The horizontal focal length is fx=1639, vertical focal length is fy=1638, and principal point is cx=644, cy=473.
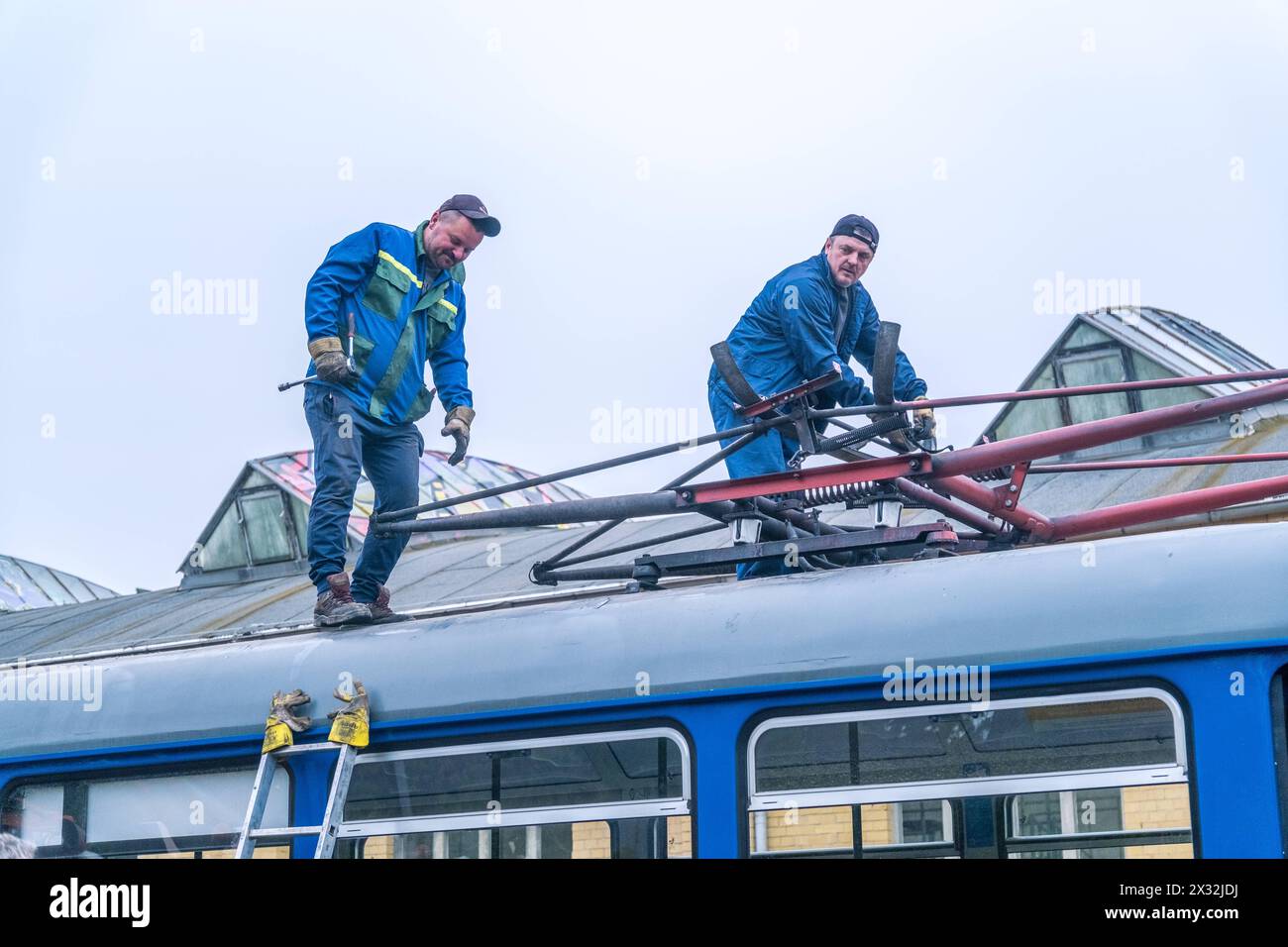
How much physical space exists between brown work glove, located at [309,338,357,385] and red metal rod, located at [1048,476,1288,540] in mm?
2328

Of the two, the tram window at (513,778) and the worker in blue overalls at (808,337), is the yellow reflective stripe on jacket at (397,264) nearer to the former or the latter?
the worker in blue overalls at (808,337)

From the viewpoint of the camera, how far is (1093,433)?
15.1ft

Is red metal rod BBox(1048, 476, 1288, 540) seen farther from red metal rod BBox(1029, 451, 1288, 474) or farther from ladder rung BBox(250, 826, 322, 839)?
ladder rung BBox(250, 826, 322, 839)

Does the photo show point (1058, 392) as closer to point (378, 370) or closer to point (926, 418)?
point (926, 418)

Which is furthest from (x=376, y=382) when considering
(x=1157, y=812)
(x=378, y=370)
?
(x=1157, y=812)

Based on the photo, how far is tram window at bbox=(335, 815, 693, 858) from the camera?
409 centimetres

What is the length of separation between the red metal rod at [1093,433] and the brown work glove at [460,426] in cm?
187

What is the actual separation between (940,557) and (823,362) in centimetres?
110

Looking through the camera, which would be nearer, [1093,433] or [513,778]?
[513,778]
